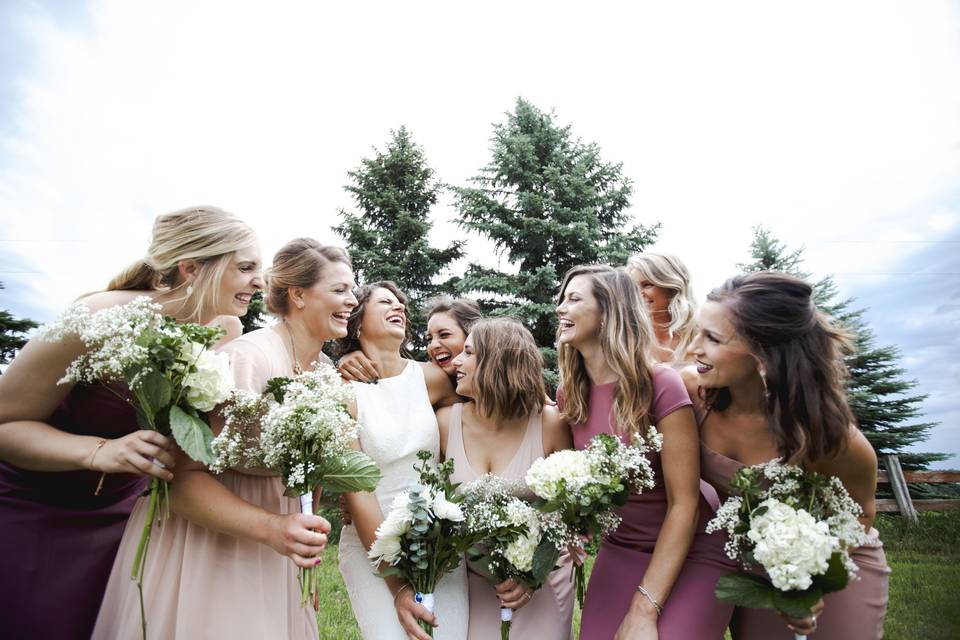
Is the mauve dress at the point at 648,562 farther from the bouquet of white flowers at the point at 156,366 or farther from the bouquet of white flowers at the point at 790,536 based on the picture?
the bouquet of white flowers at the point at 156,366

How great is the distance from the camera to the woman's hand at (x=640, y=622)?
3100mm

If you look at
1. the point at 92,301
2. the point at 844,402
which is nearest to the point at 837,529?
the point at 844,402

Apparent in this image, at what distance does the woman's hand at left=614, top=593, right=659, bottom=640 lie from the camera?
122 inches

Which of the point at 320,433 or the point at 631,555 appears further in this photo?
the point at 631,555

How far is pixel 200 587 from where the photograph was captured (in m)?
2.87

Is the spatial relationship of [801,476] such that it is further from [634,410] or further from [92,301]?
[92,301]

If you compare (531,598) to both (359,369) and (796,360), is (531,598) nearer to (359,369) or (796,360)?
(359,369)

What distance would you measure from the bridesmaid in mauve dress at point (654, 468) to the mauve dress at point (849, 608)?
243mm

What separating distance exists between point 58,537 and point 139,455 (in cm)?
104

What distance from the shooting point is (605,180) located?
1898 centimetres

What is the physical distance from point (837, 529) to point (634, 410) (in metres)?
1.18

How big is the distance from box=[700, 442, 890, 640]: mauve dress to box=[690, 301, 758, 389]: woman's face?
1.72ft

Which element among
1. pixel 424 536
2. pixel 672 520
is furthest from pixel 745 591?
pixel 424 536

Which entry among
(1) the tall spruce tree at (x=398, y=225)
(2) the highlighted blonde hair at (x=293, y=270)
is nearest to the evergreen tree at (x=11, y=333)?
(1) the tall spruce tree at (x=398, y=225)
